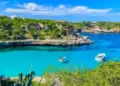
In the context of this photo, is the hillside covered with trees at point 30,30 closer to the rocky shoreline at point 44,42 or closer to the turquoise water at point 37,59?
the rocky shoreline at point 44,42

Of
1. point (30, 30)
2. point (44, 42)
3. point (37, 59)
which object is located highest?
point (30, 30)

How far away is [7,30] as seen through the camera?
71375 mm

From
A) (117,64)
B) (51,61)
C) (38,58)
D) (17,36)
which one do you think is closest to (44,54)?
(38,58)

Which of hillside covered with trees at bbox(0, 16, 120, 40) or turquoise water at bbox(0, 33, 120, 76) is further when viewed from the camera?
hillside covered with trees at bbox(0, 16, 120, 40)

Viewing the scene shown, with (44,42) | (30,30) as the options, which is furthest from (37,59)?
(30,30)

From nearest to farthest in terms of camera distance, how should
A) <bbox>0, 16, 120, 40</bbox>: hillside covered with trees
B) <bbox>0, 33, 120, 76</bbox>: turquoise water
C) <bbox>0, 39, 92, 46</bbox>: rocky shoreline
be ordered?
<bbox>0, 33, 120, 76</bbox>: turquoise water
<bbox>0, 39, 92, 46</bbox>: rocky shoreline
<bbox>0, 16, 120, 40</bbox>: hillside covered with trees

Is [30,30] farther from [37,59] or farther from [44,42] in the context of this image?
[37,59]

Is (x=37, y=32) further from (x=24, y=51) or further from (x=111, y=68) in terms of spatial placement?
(x=111, y=68)

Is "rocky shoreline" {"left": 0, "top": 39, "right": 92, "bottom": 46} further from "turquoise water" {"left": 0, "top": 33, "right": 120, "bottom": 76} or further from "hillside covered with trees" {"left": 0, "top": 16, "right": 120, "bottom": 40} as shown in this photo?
"turquoise water" {"left": 0, "top": 33, "right": 120, "bottom": 76}

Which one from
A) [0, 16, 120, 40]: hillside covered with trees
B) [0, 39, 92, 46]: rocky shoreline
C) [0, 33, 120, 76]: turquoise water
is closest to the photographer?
[0, 33, 120, 76]: turquoise water

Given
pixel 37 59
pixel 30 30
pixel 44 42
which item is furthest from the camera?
pixel 30 30

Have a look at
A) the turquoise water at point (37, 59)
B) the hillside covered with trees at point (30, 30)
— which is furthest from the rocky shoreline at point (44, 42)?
the turquoise water at point (37, 59)

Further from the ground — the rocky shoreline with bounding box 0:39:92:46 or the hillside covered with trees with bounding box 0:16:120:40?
the hillside covered with trees with bounding box 0:16:120:40

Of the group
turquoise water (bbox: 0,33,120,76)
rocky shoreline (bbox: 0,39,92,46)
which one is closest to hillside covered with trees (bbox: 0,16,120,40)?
rocky shoreline (bbox: 0,39,92,46)
